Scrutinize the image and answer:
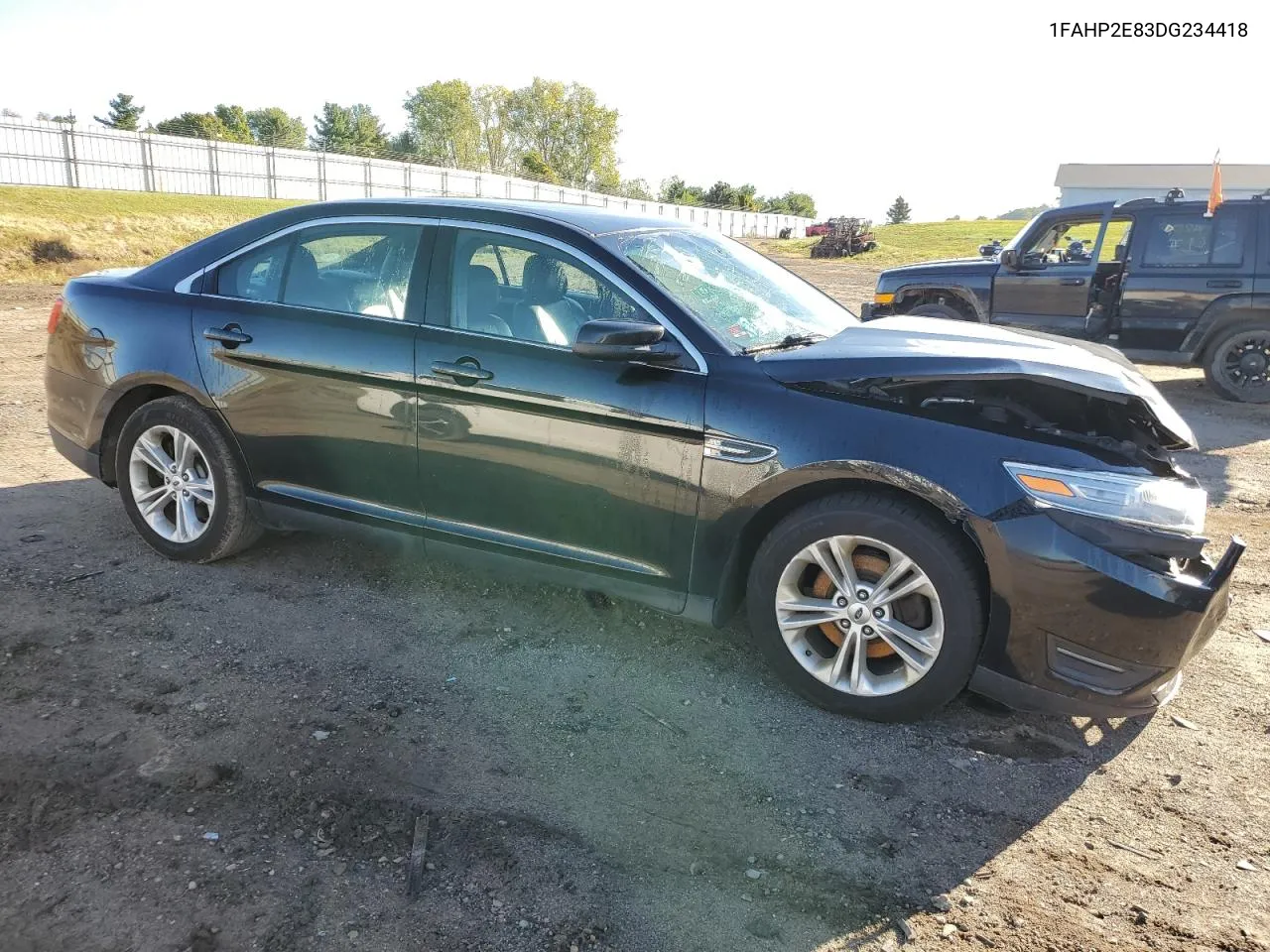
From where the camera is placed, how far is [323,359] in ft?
13.1

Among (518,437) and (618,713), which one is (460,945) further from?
(518,437)

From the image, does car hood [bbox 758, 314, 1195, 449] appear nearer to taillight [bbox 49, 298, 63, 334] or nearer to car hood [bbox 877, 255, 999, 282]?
taillight [bbox 49, 298, 63, 334]

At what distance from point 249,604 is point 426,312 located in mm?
1550

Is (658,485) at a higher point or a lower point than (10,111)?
lower

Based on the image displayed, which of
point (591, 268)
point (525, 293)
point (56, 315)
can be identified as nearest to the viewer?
point (591, 268)

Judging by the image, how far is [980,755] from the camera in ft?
10.3

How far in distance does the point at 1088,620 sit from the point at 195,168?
3536cm

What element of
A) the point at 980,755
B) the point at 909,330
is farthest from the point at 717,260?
the point at 980,755

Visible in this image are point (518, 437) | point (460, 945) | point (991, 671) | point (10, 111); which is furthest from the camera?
Answer: point (10, 111)

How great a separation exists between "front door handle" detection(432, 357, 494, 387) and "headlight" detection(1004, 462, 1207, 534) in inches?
78.0

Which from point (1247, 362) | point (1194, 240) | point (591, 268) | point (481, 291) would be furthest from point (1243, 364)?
point (481, 291)

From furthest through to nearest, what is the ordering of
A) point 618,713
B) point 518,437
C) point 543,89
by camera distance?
point 543,89
point 518,437
point 618,713

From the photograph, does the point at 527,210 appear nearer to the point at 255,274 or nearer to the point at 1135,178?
the point at 255,274

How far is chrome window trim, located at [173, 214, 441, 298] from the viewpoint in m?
4.04
